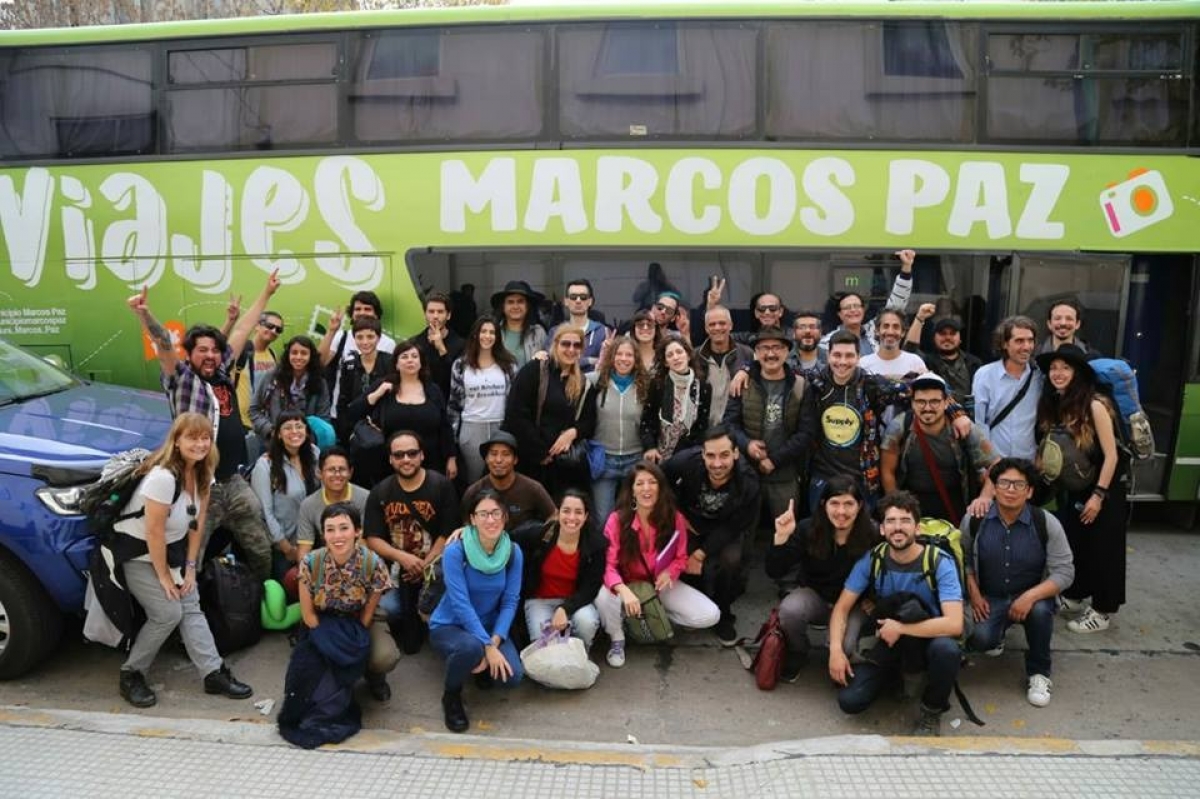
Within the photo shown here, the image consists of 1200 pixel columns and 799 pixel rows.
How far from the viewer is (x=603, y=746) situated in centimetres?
418

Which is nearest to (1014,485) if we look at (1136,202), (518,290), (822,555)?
(822,555)

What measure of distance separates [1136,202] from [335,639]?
20.7 feet

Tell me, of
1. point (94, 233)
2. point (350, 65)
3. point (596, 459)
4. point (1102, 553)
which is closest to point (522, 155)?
point (350, 65)

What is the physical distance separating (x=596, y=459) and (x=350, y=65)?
3.63m

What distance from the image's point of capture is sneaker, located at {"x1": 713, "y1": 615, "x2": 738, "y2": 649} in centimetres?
545

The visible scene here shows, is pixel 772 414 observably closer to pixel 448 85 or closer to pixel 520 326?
pixel 520 326

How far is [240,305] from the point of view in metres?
7.07

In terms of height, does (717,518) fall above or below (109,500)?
below

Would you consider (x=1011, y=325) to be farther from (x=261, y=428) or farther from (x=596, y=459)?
(x=261, y=428)

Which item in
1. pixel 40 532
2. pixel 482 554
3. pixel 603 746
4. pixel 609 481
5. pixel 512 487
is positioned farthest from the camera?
pixel 609 481

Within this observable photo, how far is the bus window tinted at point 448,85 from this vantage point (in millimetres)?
6730

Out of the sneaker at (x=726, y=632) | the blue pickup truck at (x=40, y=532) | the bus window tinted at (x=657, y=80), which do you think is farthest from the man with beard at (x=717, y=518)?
the blue pickup truck at (x=40, y=532)

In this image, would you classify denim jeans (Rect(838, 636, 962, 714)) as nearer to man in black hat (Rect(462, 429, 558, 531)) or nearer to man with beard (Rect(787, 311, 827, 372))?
man in black hat (Rect(462, 429, 558, 531))

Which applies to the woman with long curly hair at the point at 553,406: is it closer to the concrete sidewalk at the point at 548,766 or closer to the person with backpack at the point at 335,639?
the person with backpack at the point at 335,639
